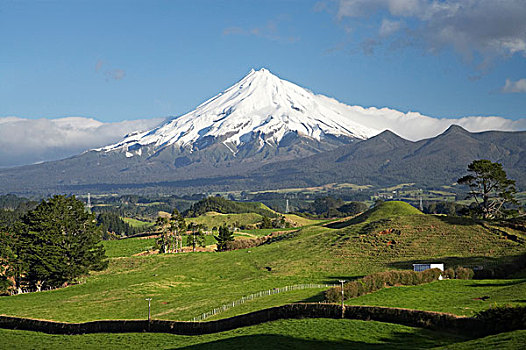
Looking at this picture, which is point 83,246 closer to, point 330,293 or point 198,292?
point 198,292

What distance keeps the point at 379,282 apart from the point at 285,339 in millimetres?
15128

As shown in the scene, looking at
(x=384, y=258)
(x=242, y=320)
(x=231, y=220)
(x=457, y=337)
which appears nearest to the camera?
(x=457, y=337)

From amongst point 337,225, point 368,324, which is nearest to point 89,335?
point 368,324

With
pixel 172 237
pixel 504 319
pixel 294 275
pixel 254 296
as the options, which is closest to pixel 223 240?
pixel 172 237

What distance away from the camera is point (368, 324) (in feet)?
122

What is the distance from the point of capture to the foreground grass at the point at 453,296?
125 feet

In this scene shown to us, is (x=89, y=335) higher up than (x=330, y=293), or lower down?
lower down

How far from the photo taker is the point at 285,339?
117ft

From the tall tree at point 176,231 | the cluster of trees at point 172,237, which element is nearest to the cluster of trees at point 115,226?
the tall tree at point 176,231

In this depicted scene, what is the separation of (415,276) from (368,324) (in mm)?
15106

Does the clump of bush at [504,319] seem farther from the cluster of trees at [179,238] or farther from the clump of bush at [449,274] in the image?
the cluster of trees at [179,238]

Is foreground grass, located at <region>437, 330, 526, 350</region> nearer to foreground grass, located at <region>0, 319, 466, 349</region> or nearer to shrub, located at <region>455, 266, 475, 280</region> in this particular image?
foreground grass, located at <region>0, 319, 466, 349</region>

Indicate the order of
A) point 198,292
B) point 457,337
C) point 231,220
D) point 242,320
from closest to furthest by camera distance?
Result: point 457,337 < point 242,320 < point 198,292 < point 231,220

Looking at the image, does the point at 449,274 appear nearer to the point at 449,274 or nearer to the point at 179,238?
the point at 449,274
